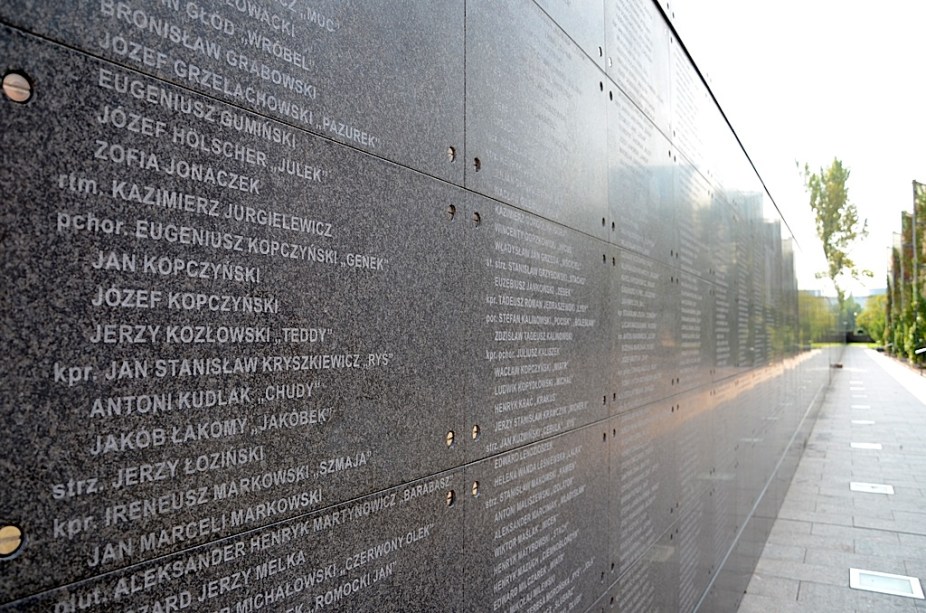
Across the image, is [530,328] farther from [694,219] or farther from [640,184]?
[694,219]

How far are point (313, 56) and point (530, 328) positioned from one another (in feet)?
3.51

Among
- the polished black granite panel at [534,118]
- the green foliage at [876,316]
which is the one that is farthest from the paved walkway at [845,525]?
the green foliage at [876,316]

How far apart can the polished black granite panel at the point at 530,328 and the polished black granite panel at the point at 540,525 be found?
0.24 ft

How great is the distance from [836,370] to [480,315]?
34.4m

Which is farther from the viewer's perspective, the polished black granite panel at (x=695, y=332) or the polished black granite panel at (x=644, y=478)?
the polished black granite panel at (x=695, y=332)

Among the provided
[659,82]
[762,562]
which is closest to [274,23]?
[659,82]

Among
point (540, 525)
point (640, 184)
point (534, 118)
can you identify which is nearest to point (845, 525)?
point (640, 184)

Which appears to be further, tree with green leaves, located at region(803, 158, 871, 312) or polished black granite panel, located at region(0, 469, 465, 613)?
tree with green leaves, located at region(803, 158, 871, 312)

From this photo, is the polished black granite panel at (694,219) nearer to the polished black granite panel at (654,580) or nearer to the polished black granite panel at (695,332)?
the polished black granite panel at (695,332)

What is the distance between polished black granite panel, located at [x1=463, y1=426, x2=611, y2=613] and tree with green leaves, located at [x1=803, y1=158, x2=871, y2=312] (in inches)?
1950

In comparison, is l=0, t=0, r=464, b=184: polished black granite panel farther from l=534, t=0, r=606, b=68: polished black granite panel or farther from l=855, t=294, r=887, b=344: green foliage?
l=855, t=294, r=887, b=344: green foliage

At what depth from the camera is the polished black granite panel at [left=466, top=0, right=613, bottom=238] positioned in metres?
1.75

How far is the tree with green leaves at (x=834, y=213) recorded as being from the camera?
150ft

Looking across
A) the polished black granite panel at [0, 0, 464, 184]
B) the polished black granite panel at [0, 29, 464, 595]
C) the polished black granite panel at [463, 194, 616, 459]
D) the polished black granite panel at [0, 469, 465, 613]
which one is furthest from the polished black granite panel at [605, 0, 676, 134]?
the polished black granite panel at [0, 469, 465, 613]
